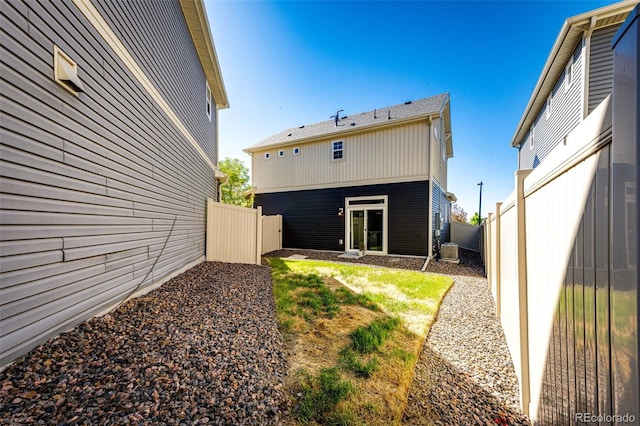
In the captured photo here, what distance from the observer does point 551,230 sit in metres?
1.40

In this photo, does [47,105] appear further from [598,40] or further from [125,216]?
[598,40]

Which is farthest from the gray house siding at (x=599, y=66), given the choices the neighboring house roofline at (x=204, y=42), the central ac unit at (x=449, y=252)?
the neighboring house roofline at (x=204, y=42)

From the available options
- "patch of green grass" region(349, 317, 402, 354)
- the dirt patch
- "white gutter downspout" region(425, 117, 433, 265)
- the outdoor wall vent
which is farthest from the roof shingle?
the outdoor wall vent

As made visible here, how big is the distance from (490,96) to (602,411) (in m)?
13.8

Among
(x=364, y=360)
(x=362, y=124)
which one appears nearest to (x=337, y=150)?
(x=362, y=124)

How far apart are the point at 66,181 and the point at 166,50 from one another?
3962mm

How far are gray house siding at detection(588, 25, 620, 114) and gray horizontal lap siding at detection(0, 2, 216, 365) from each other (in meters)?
10.0

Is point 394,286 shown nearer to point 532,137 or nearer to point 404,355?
point 404,355

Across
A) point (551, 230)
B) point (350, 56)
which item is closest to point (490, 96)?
point (350, 56)

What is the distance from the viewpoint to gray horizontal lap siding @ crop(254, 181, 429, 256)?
31.2 ft

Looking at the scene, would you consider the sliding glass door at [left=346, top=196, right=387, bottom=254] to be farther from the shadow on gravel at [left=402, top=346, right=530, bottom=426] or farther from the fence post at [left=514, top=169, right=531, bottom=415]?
the fence post at [left=514, top=169, right=531, bottom=415]

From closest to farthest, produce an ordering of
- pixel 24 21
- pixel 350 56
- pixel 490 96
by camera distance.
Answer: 1. pixel 24 21
2. pixel 350 56
3. pixel 490 96

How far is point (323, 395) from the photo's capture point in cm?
196

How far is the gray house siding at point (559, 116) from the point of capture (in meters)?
6.51
